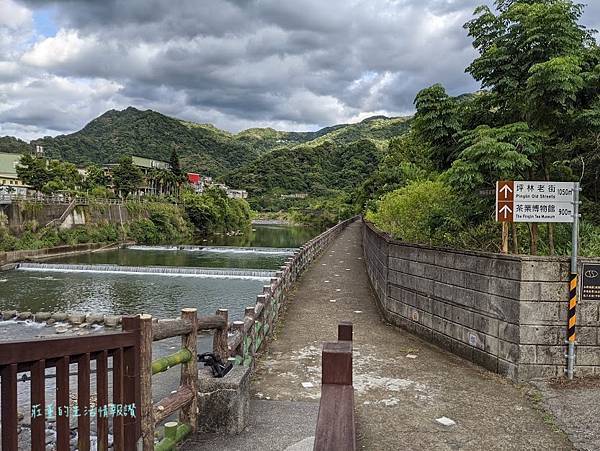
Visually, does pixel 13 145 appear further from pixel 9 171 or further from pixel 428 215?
pixel 428 215

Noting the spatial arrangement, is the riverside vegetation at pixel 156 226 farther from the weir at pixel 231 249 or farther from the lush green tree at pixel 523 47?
the lush green tree at pixel 523 47

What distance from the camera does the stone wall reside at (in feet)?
17.2

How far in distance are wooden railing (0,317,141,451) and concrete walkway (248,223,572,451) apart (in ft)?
5.12

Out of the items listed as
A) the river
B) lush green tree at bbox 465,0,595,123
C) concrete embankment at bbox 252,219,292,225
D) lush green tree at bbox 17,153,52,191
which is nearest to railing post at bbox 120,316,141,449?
lush green tree at bbox 465,0,595,123

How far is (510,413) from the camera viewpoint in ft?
15.1

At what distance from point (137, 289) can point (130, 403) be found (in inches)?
723

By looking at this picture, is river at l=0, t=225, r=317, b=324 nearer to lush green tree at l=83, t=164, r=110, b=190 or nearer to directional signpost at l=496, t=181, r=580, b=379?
directional signpost at l=496, t=181, r=580, b=379

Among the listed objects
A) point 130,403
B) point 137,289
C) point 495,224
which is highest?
point 495,224

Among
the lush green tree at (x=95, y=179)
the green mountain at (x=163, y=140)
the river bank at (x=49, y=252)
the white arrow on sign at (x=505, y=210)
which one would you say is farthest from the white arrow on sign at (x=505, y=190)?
the green mountain at (x=163, y=140)

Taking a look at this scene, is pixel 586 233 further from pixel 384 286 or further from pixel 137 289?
pixel 137 289

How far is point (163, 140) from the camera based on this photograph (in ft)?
472

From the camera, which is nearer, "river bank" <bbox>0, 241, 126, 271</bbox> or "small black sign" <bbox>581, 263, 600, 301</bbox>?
"small black sign" <bbox>581, 263, 600, 301</bbox>

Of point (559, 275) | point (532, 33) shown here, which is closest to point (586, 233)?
point (559, 275)

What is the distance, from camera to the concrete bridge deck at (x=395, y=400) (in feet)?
13.2
